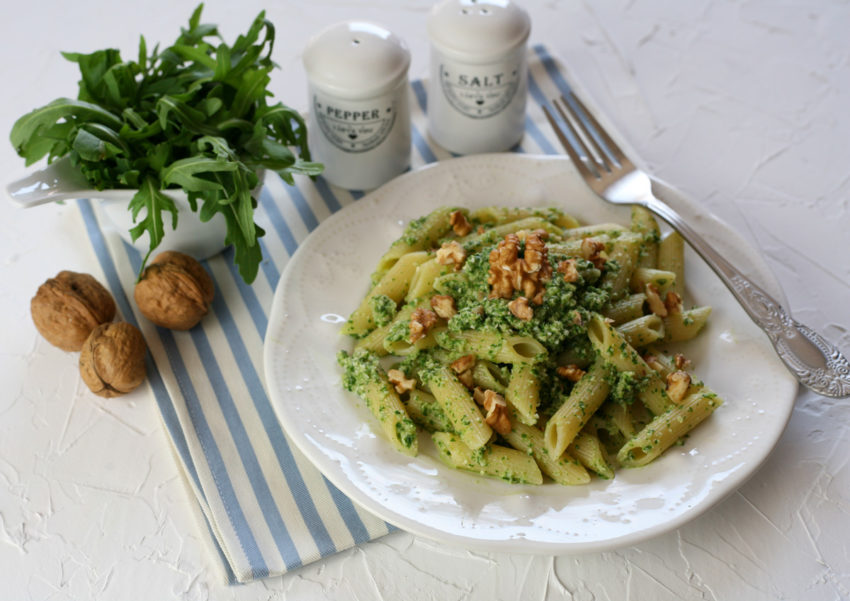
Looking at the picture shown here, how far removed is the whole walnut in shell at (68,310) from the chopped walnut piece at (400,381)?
30.4 inches

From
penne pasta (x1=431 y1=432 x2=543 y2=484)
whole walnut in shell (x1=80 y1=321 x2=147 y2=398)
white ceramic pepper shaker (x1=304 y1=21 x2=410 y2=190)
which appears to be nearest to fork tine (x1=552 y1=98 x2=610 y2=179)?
white ceramic pepper shaker (x1=304 y1=21 x2=410 y2=190)

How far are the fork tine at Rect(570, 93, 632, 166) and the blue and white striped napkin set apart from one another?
0.63 ft

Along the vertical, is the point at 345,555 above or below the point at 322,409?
below

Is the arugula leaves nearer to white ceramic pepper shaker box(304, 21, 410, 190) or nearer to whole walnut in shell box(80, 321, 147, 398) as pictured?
white ceramic pepper shaker box(304, 21, 410, 190)

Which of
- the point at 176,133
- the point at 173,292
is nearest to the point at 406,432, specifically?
the point at 173,292

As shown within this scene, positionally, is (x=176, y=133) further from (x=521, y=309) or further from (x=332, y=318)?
(x=521, y=309)

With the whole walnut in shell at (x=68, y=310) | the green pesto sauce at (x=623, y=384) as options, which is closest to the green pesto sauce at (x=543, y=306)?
the green pesto sauce at (x=623, y=384)

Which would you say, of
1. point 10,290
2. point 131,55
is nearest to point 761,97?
point 131,55

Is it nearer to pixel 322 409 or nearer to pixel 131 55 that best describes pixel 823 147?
pixel 322 409

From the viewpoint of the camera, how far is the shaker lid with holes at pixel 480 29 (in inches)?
91.1

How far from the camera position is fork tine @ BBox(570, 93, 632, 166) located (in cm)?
232

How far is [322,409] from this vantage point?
73.3 inches

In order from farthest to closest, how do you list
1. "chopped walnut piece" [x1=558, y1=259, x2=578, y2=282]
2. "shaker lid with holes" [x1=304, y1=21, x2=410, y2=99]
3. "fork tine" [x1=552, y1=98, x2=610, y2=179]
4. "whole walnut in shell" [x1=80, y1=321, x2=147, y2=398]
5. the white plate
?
1. "fork tine" [x1=552, y1=98, x2=610, y2=179]
2. "shaker lid with holes" [x1=304, y1=21, x2=410, y2=99]
3. "whole walnut in shell" [x1=80, y1=321, x2=147, y2=398]
4. "chopped walnut piece" [x1=558, y1=259, x2=578, y2=282]
5. the white plate

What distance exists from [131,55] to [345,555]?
80.9 inches
